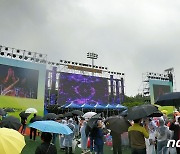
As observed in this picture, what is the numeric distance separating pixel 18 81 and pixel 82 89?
9137mm

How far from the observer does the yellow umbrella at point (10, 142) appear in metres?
2.69

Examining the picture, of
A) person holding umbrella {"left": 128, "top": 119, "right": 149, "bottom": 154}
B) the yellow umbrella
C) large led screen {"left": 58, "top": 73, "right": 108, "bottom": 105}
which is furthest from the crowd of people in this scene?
large led screen {"left": 58, "top": 73, "right": 108, "bottom": 105}

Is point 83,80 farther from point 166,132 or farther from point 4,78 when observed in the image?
point 166,132

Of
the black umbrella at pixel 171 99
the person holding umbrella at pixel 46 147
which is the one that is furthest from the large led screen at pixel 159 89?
the person holding umbrella at pixel 46 147

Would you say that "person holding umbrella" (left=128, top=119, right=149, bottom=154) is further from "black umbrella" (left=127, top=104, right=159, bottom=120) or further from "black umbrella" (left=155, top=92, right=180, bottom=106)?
"black umbrella" (left=155, top=92, right=180, bottom=106)

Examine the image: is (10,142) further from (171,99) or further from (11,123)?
(171,99)

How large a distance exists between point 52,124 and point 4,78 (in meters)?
21.2

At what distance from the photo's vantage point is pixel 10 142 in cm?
279

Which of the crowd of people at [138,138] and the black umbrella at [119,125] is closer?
the crowd of people at [138,138]

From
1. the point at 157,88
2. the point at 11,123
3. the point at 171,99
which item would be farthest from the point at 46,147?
the point at 157,88

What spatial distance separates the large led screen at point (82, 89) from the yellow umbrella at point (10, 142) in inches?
1084

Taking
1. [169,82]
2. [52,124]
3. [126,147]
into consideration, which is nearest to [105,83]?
[169,82]

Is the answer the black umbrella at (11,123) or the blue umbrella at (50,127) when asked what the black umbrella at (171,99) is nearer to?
the blue umbrella at (50,127)

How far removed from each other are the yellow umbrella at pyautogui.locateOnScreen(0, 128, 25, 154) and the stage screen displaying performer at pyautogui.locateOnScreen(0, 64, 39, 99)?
2223cm
